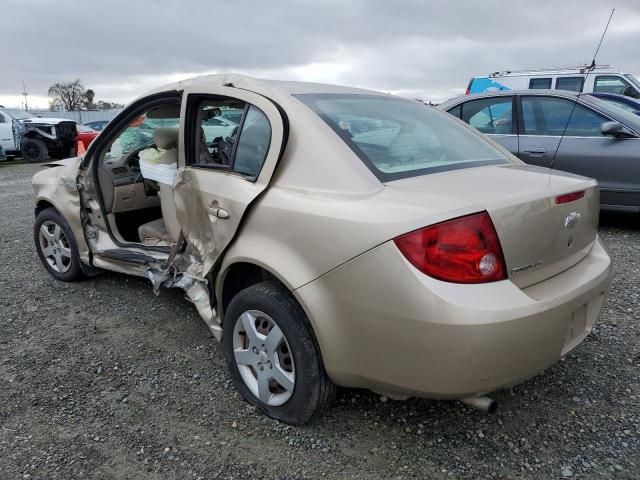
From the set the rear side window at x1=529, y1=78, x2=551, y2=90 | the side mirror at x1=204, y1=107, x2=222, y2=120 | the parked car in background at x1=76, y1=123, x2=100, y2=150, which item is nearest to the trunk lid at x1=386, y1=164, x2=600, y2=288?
the side mirror at x1=204, y1=107, x2=222, y2=120

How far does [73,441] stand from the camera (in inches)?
96.3

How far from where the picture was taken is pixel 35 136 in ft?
55.6

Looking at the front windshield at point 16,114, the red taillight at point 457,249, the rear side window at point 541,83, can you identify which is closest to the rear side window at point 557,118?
the red taillight at point 457,249

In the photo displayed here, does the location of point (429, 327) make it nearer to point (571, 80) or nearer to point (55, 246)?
point (55, 246)

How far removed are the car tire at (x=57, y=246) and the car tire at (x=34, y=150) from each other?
14.2 m

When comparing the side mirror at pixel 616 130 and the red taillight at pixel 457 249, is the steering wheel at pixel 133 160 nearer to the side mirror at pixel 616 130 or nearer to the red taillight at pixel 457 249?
the red taillight at pixel 457 249

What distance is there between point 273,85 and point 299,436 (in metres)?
1.77

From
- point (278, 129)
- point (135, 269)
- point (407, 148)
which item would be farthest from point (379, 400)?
point (135, 269)

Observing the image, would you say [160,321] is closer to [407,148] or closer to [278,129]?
[278,129]

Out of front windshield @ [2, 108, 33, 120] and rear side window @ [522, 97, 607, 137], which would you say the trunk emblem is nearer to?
rear side window @ [522, 97, 607, 137]

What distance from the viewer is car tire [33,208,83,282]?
4.21 meters

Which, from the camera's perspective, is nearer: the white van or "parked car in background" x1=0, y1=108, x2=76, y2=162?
the white van

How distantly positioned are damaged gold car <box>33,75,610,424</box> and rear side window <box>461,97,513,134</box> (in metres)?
3.22

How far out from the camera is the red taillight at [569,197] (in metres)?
2.21
